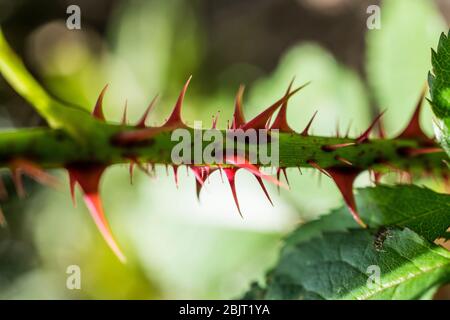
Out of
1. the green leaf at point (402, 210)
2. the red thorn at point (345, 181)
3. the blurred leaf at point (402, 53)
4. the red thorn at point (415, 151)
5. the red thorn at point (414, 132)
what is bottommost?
the green leaf at point (402, 210)

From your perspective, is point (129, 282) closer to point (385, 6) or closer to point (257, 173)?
point (385, 6)

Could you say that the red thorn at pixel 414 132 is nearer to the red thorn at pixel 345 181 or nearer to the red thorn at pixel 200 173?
the red thorn at pixel 345 181

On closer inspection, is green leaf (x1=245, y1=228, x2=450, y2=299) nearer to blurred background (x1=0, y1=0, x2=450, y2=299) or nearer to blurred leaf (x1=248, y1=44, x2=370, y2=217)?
blurred background (x1=0, y1=0, x2=450, y2=299)

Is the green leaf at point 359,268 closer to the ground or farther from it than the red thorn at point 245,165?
closer to the ground

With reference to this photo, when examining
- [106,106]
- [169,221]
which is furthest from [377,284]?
[106,106]

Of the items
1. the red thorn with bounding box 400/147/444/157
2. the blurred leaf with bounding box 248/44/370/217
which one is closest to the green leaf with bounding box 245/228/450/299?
the red thorn with bounding box 400/147/444/157

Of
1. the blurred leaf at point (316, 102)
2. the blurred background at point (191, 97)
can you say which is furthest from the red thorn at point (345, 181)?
the blurred leaf at point (316, 102)

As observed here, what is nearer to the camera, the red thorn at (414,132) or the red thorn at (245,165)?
the red thorn at (245,165)

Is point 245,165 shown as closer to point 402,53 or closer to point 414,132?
point 414,132
